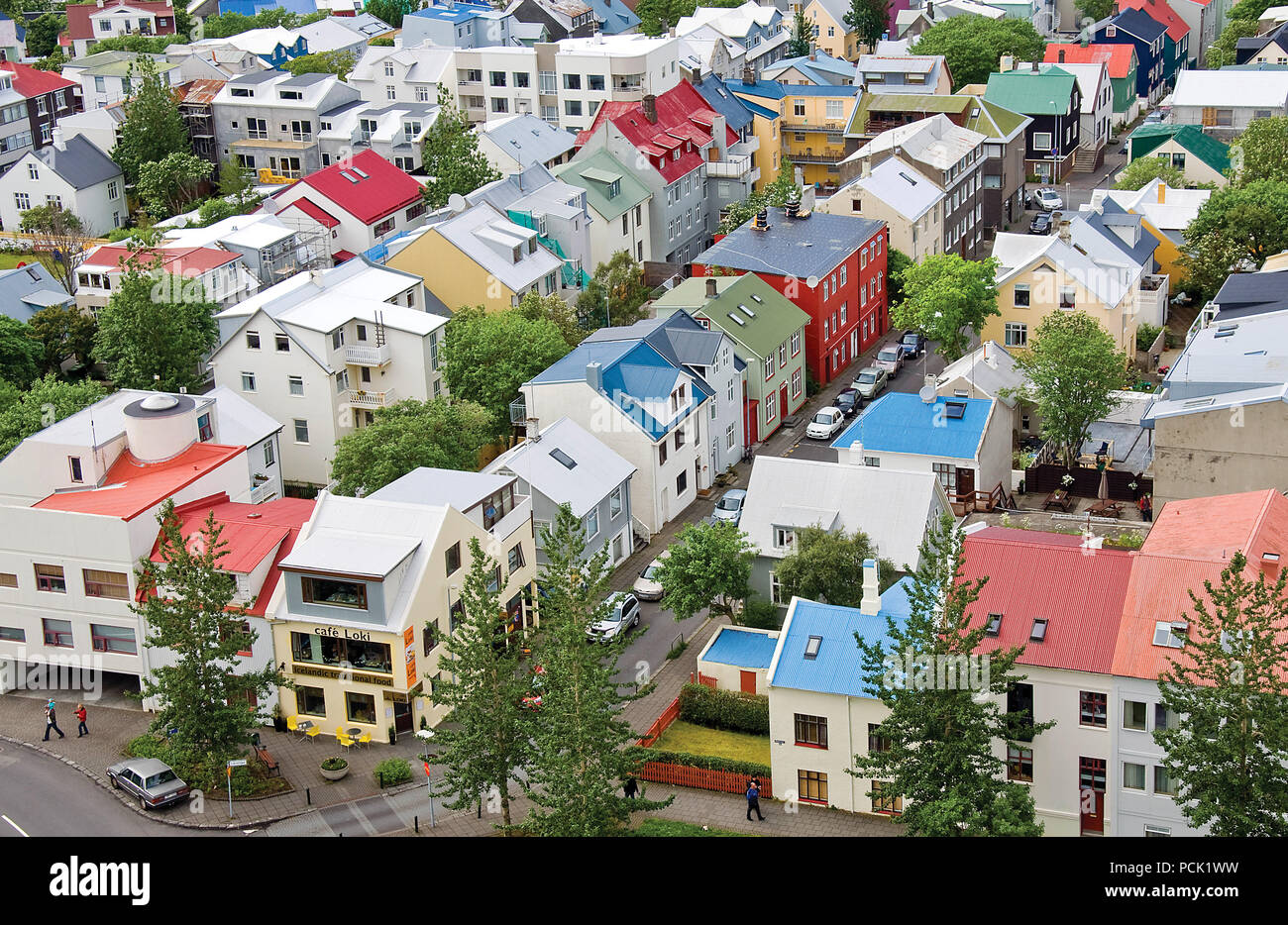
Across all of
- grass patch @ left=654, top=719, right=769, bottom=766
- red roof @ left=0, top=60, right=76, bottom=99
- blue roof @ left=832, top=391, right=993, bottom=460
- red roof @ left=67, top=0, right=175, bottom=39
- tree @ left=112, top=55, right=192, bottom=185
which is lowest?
grass patch @ left=654, top=719, right=769, bottom=766

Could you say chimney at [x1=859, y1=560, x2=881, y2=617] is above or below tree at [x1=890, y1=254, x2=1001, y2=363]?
below

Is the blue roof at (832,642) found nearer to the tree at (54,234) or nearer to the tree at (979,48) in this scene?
the tree at (54,234)

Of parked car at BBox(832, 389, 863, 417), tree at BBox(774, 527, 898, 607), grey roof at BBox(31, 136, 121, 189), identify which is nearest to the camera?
tree at BBox(774, 527, 898, 607)

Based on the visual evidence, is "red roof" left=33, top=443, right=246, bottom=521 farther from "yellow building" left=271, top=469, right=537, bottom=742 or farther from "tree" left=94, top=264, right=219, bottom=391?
"tree" left=94, top=264, right=219, bottom=391

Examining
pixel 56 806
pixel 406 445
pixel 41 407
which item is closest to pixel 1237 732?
pixel 56 806

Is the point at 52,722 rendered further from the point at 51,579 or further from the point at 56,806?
the point at 51,579

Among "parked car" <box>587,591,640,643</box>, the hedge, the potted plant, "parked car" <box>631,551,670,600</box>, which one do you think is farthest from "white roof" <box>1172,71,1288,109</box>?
the potted plant
